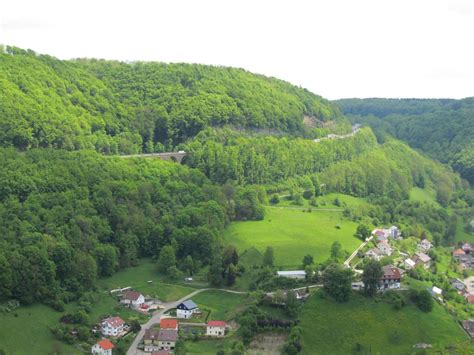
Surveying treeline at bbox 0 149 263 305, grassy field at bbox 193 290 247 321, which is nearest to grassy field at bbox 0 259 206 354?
treeline at bbox 0 149 263 305

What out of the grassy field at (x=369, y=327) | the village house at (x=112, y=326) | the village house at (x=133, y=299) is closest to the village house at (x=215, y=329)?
the grassy field at (x=369, y=327)

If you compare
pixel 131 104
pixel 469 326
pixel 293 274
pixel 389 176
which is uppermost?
pixel 131 104

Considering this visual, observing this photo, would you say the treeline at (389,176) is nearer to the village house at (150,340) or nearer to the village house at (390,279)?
the village house at (390,279)

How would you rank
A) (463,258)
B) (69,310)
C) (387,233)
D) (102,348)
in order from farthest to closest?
(463,258) → (387,233) → (69,310) → (102,348)

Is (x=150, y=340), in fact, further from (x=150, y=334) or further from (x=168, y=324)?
(x=168, y=324)

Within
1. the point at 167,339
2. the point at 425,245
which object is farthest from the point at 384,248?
the point at 167,339

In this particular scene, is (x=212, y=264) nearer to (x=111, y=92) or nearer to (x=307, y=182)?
(x=307, y=182)

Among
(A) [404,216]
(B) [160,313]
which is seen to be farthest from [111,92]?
(B) [160,313]
